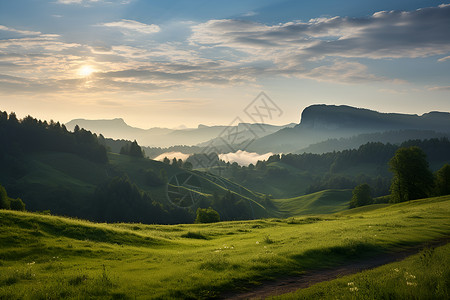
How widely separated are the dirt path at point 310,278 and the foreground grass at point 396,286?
1.76m

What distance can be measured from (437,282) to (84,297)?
17057 mm

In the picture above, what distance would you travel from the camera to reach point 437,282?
48.2ft

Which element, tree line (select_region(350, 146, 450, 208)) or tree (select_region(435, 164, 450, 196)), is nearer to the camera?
tree line (select_region(350, 146, 450, 208))

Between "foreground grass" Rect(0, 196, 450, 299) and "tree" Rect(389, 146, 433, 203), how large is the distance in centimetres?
5757

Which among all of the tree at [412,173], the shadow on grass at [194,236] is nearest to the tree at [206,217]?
the shadow on grass at [194,236]

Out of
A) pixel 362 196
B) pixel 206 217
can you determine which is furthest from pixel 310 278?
pixel 362 196

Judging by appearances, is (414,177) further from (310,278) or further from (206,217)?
(310,278)

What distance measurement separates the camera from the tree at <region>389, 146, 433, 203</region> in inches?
3543

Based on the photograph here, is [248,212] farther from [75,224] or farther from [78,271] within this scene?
[78,271]

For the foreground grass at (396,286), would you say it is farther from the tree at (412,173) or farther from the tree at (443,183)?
the tree at (443,183)

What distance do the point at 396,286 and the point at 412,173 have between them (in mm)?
88937

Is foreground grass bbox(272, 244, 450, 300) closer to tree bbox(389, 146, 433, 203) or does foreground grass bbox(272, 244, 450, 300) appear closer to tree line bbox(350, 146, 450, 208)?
tree bbox(389, 146, 433, 203)

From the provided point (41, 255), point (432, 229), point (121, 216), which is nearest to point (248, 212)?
point (121, 216)

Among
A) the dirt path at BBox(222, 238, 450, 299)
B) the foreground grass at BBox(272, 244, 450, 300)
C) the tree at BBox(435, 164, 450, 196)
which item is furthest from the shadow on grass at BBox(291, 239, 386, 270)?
the tree at BBox(435, 164, 450, 196)
